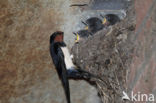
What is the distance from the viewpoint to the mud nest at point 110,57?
2443 millimetres

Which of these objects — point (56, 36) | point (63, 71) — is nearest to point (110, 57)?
point (63, 71)

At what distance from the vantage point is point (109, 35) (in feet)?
10.1

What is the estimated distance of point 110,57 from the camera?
288cm

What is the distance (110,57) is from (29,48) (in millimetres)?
1370

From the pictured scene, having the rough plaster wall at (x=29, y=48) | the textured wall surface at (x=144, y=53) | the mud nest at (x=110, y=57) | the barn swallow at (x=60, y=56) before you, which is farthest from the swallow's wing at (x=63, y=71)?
the textured wall surface at (x=144, y=53)

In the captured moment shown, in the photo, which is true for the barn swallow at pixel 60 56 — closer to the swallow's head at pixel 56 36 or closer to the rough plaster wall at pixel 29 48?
the swallow's head at pixel 56 36

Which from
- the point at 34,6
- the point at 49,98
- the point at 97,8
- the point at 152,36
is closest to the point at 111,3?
the point at 97,8

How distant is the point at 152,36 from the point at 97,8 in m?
2.48

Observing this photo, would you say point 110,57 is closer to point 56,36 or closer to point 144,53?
point 56,36

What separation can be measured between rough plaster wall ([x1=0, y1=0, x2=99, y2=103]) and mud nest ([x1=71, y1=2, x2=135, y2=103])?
0.57 metres

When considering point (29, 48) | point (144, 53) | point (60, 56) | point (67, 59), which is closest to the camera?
point (144, 53)

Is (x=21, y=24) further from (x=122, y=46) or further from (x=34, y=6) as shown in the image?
(x=122, y=46)

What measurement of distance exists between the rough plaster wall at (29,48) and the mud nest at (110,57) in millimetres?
568

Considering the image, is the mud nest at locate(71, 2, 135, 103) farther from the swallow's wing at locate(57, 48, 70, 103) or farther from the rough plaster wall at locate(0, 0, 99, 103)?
the rough plaster wall at locate(0, 0, 99, 103)
